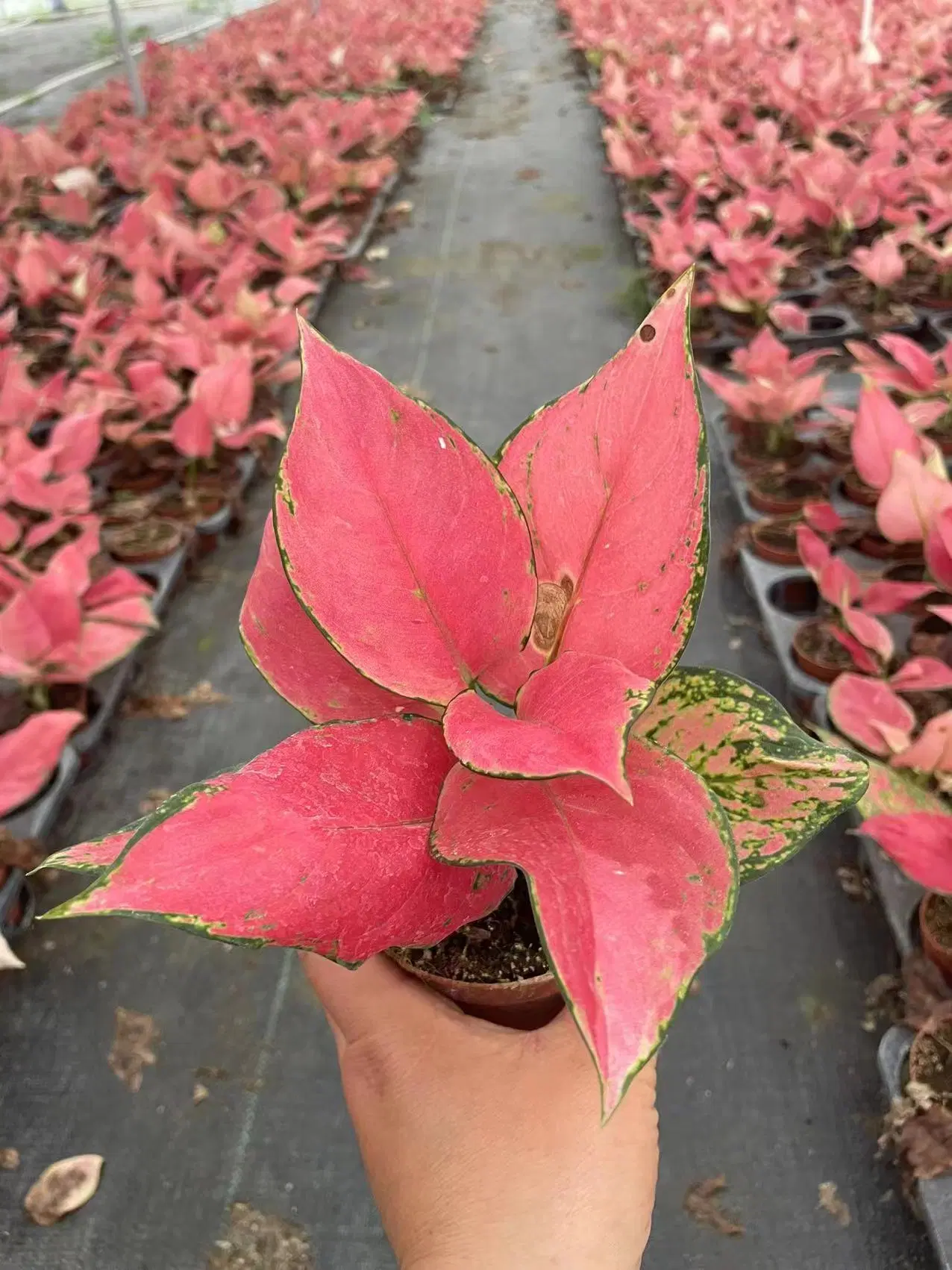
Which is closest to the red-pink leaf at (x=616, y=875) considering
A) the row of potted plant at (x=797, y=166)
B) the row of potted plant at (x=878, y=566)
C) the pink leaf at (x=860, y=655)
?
the row of potted plant at (x=878, y=566)

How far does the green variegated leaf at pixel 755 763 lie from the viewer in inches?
16.9

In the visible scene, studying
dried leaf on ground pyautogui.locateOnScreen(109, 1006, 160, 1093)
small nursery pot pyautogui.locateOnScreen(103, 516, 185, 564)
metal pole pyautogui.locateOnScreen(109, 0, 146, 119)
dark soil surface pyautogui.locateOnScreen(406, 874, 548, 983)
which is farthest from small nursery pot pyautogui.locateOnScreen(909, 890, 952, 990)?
metal pole pyautogui.locateOnScreen(109, 0, 146, 119)

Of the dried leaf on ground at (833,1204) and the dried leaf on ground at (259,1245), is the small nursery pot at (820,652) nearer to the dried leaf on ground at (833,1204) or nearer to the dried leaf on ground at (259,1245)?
the dried leaf on ground at (833,1204)

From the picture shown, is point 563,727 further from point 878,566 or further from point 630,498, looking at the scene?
point 878,566

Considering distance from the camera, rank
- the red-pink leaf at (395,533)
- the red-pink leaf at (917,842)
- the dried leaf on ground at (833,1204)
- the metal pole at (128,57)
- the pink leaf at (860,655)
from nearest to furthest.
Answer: the red-pink leaf at (395,533)
the red-pink leaf at (917,842)
the dried leaf on ground at (833,1204)
the pink leaf at (860,655)
the metal pole at (128,57)

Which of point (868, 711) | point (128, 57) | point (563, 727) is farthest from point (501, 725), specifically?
point (128, 57)

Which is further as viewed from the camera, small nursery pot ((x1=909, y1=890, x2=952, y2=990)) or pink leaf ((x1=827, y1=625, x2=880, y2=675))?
pink leaf ((x1=827, y1=625, x2=880, y2=675))

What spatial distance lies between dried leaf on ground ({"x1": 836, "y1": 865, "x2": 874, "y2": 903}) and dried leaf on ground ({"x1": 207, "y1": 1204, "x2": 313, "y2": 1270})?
31.0 inches

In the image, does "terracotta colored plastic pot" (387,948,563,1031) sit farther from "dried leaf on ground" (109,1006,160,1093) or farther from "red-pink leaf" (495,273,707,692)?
"dried leaf on ground" (109,1006,160,1093)

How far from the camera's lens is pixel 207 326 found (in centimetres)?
188

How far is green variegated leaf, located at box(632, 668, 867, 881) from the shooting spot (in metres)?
0.43

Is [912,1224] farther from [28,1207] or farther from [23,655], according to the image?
[23,655]

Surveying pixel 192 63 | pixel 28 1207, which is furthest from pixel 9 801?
pixel 192 63

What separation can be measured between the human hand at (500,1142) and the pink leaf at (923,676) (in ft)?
2.15
